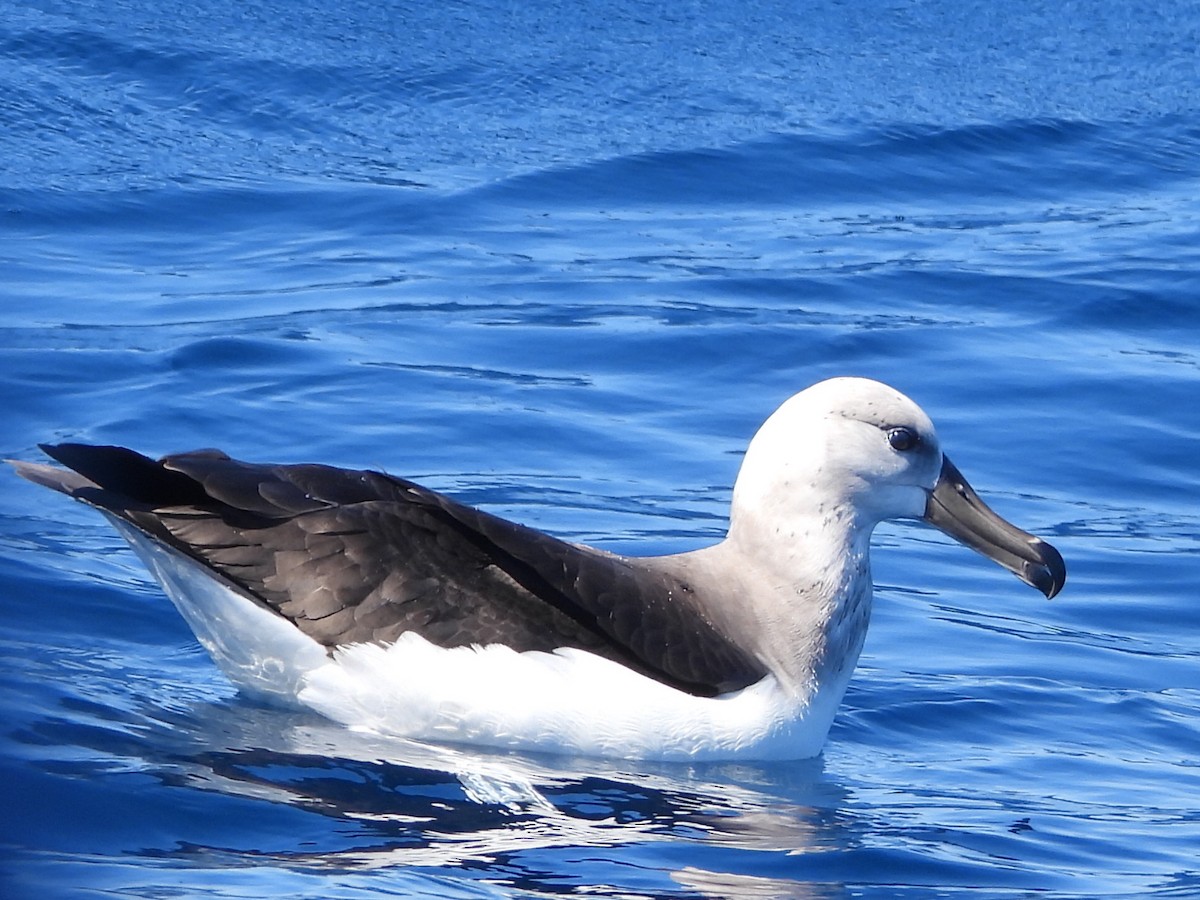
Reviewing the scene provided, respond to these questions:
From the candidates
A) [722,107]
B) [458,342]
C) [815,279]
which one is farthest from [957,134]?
[458,342]

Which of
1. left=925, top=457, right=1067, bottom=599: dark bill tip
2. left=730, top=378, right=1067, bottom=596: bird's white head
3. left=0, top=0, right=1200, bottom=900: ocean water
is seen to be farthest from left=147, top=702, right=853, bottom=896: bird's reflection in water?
left=925, top=457, right=1067, bottom=599: dark bill tip

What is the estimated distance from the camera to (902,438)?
7.66m

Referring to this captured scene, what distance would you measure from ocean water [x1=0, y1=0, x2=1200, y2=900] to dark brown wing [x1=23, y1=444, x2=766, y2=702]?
0.42 meters

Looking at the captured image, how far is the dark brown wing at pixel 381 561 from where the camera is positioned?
22.8ft

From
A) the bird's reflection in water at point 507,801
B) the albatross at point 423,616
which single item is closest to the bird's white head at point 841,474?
the albatross at point 423,616

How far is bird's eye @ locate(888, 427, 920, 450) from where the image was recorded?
25.1ft

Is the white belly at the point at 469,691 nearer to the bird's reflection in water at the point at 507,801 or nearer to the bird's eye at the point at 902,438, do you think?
the bird's reflection in water at the point at 507,801

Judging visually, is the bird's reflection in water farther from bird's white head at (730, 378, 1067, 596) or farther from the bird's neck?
bird's white head at (730, 378, 1067, 596)

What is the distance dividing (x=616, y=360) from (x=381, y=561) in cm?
513

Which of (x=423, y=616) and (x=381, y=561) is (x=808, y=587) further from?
(x=381, y=561)

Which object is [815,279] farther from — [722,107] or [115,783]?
[115,783]

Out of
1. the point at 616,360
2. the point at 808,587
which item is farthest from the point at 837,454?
the point at 616,360

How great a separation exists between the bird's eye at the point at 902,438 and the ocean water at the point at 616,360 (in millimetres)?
1099

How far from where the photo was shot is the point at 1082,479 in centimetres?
1079
